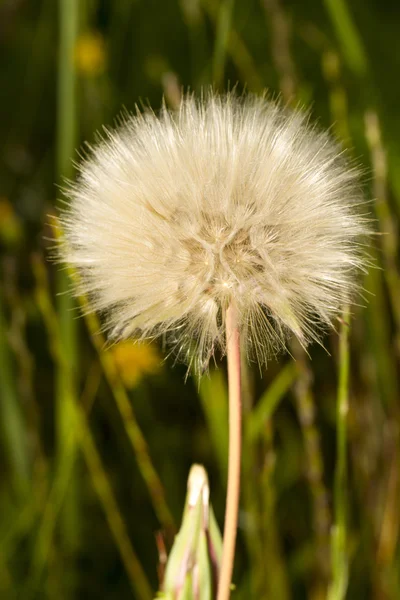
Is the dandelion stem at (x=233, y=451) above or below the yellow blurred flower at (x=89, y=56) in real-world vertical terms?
below

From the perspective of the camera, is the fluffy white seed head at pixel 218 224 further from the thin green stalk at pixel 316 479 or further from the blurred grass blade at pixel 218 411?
the blurred grass blade at pixel 218 411

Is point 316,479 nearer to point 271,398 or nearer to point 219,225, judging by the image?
point 271,398

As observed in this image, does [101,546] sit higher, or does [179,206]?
[179,206]

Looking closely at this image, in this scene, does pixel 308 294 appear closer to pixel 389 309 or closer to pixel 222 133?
pixel 222 133

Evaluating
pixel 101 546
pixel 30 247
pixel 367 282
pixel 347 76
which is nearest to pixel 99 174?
pixel 367 282

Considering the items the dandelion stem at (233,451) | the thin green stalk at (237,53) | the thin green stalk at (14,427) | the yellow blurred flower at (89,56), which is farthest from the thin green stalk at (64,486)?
the yellow blurred flower at (89,56)

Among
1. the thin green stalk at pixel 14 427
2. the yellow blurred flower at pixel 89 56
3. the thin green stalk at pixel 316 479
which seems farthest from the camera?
the yellow blurred flower at pixel 89 56

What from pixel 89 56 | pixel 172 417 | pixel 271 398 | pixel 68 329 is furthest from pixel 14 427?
pixel 89 56

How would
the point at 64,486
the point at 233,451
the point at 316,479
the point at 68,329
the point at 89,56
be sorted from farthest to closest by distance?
1. the point at 89,56
2. the point at 68,329
3. the point at 64,486
4. the point at 316,479
5. the point at 233,451
